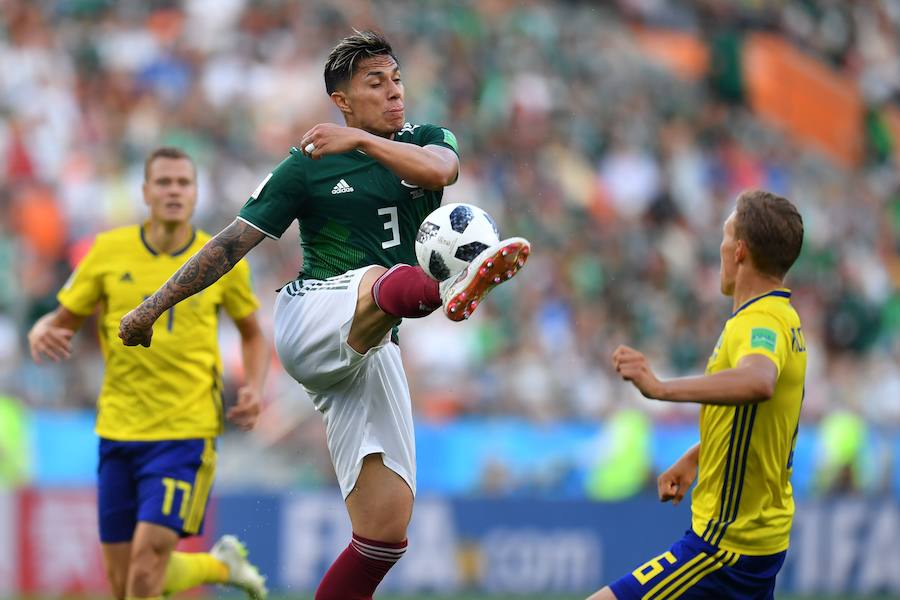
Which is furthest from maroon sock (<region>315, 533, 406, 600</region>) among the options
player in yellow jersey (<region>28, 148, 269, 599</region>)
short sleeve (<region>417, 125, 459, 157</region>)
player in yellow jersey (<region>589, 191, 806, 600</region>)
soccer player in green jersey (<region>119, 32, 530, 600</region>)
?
short sleeve (<region>417, 125, 459, 157</region>)

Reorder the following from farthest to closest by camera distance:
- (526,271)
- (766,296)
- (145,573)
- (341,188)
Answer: (526,271), (145,573), (341,188), (766,296)

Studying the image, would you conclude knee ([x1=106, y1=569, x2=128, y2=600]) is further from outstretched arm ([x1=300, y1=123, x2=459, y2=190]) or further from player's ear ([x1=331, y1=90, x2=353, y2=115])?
outstretched arm ([x1=300, y1=123, x2=459, y2=190])

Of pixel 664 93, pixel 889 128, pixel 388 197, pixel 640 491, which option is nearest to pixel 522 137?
pixel 664 93

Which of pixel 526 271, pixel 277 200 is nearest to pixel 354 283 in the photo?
pixel 277 200

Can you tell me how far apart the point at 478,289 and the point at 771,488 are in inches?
53.4

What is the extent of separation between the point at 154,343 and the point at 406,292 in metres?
2.50

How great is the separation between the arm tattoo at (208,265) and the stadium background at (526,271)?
6138mm

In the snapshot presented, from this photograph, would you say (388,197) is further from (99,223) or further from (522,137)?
(522,137)

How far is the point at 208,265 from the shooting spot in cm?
608

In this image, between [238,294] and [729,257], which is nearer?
[729,257]

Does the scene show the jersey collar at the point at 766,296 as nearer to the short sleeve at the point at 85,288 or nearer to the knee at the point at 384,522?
the knee at the point at 384,522

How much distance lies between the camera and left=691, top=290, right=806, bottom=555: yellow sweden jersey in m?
5.61

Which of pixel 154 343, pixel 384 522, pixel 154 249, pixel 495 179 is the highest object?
pixel 495 179

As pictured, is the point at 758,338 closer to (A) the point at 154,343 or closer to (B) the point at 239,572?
(A) the point at 154,343
